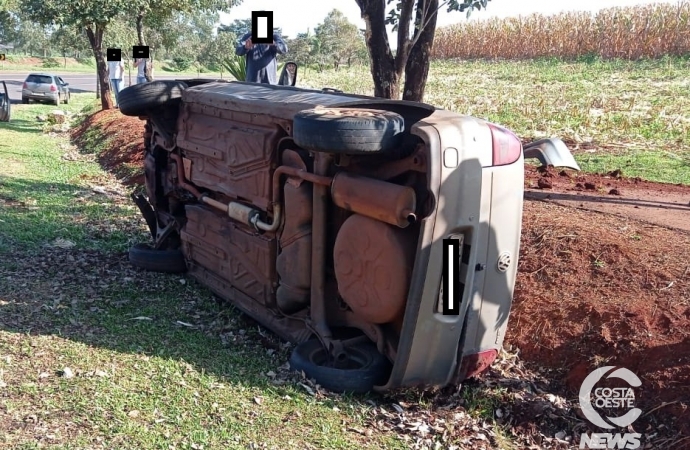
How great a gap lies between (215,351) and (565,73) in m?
24.5

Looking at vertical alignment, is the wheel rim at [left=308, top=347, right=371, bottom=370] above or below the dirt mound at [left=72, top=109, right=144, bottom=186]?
below

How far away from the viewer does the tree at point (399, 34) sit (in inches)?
305

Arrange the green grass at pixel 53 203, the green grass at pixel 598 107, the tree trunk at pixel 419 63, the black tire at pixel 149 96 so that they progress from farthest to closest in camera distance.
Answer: the green grass at pixel 598 107, the tree trunk at pixel 419 63, the green grass at pixel 53 203, the black tire at pixel 149 96

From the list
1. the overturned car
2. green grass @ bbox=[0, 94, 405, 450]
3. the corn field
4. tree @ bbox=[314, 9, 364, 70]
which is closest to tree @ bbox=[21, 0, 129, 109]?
green grass @ bbox=[0, 94, 405, 450]

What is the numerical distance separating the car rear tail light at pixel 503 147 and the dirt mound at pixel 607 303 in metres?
1.46

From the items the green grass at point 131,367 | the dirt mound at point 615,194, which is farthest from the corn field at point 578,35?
the green grass at point 131,367

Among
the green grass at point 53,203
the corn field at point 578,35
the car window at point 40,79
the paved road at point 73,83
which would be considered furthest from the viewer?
the paved road at point 73,83

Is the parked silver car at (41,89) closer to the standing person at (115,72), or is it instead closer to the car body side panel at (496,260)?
the standing person at (115,72)

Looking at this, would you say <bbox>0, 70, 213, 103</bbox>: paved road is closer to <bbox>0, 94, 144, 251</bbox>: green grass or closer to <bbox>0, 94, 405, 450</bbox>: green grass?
<bbox>0, 94, 144, 251</bbox>: green grass

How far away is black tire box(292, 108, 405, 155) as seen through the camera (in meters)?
4.10

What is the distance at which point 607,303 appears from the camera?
16.8ft

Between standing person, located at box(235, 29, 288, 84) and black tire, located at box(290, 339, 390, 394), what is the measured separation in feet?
20.7

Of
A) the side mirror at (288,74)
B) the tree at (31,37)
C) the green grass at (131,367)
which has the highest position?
the tree at (31,37)

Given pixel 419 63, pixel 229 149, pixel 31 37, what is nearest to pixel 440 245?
pixel 229 149
